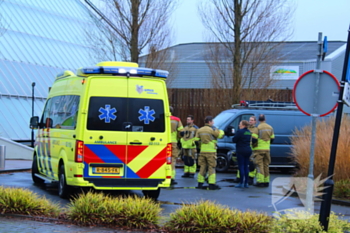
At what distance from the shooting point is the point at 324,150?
44.3 feet

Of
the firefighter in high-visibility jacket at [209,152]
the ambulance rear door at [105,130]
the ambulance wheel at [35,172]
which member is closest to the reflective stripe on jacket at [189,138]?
the firefighter in high-visibility jacket at [209,152]

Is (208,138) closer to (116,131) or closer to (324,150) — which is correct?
(324,150)

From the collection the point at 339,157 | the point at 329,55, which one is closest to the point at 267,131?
the point at 339,157

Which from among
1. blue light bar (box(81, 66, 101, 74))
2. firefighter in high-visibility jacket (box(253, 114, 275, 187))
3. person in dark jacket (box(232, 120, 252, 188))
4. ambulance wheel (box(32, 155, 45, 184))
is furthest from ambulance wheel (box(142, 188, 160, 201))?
firefighter in high-visibility jacket (box(253, 114, 275, 187))

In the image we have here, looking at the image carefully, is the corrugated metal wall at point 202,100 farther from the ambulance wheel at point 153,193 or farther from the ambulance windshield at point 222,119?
the ambulance wheel at point 153,193

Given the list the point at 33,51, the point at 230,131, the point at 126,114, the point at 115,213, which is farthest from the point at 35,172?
the point at 33,51

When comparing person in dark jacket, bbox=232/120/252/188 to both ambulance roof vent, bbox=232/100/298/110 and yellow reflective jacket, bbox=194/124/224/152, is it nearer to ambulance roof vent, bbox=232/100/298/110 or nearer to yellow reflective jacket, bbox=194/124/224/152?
yellow reflective jacket, bbox=194/124/224/152

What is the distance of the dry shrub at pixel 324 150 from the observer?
12.8 meters

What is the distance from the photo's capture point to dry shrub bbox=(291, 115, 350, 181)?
1277 centimetres

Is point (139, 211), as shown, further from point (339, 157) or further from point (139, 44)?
point (139, 44)

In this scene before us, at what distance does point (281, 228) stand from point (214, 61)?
18732mm

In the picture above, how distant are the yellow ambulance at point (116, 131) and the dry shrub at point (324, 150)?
4.63m

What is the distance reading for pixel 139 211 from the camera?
816 centimetres

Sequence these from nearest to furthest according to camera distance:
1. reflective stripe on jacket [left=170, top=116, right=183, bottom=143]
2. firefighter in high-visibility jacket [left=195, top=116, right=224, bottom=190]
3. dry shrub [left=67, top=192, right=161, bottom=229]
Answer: dry shrub [left=67, top=192, right=161, bottom=229] < firefighter in high-visibility jacket [left=195, top=116, right=224, bottom=190] < reflective stripe on jacket [left=170, top=116, right=183, bottom=143]
